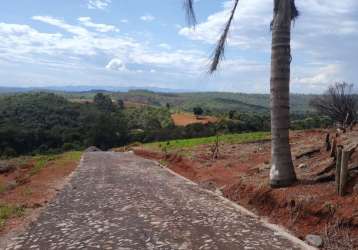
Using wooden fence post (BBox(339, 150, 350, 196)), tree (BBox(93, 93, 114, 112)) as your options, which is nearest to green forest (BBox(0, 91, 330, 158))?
tree (BBox(93, 93, 114, 112))

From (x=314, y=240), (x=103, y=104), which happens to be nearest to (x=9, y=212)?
(x=314, y=240)

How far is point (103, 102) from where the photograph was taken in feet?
336

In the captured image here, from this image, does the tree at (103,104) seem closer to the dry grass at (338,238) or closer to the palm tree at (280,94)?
the palm tree at (280,94)

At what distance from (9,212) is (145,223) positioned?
342 centimetres

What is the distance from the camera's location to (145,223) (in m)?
8.88

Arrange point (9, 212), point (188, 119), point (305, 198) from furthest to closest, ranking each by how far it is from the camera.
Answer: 1. point (188, 119)
2. point (9, 212)
3. point (305, 198)

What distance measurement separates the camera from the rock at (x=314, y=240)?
7.47 metres

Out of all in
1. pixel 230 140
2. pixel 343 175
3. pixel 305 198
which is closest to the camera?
pixel 343 175

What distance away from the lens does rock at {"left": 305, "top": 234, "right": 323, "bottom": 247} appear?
7.47m

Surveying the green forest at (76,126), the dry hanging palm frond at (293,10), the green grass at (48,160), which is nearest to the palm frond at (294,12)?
the dry hanging palm frond at (293,10)

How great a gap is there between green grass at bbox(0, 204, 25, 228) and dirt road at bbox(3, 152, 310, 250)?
60 centimetres

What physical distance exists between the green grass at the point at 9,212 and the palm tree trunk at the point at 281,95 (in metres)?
5.93

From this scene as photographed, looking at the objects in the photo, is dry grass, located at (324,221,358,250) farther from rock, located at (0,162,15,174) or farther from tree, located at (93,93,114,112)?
tree, located at (93,93,114,112)

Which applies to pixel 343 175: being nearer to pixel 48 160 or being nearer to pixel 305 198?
pixel 305 198
